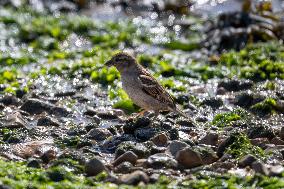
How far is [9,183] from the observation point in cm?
822

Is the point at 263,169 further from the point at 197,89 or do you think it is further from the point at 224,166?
the point at 197,89

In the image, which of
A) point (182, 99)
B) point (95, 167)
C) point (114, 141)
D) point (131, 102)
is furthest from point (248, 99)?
point (95, 167)

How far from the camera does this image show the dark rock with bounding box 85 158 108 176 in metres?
8.70

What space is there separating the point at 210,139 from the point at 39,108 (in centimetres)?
283

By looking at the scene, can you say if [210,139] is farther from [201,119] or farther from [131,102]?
[131,102]

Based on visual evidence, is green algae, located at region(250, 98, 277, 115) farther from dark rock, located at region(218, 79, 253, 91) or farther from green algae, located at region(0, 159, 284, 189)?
green algae, located at region(0, 159, 284, 189)

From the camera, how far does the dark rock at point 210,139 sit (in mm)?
9922

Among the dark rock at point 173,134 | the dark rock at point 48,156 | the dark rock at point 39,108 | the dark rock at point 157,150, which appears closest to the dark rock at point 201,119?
the dark rock at point 173,134

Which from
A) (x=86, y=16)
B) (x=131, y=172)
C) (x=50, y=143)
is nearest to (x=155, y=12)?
(x=86, y=16)

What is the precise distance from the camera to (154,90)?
1123cm

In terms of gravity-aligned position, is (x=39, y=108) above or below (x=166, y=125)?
above

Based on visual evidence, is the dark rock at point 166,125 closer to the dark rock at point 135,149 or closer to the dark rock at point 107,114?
the dark rock at point 107,114

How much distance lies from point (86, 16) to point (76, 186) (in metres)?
9.93

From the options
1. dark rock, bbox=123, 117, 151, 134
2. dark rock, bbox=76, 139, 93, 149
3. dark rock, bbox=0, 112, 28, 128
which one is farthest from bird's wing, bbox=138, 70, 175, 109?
dark rock, bbox=0, 112, 28, 128
